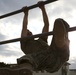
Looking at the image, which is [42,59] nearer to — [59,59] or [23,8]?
[59,59]

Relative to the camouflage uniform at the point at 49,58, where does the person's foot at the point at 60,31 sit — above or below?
above

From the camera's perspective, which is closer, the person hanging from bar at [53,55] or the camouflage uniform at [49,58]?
the person hanging from bar at [53,55]

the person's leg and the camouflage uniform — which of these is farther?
the camouflage uniform

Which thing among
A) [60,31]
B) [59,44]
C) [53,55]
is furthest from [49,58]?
[60,31]

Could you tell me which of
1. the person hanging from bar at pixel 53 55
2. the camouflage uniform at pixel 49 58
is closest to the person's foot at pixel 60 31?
the person hanging from bar at pixel 53 55

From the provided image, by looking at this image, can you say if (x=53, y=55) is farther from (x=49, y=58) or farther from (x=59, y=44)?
(x=59, y=44)

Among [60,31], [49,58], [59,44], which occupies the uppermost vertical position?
[60,31]

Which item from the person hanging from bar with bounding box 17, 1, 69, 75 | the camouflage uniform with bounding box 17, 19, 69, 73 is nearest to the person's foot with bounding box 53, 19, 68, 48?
the person hanging from bar with bounding box 17, 1, 69, 75

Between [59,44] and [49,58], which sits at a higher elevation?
[59,44]

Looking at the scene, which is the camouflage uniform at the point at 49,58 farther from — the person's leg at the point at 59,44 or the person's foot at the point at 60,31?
the person's foot at the point at 60,31

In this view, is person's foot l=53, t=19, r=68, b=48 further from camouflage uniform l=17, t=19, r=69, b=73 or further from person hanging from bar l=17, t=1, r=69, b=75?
camouflage uniform l=17, t=19, r=69, b=73

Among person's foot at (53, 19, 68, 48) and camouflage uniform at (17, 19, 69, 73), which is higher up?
person's foot at (53, 19, 68, 48)

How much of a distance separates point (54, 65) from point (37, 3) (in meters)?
1.14

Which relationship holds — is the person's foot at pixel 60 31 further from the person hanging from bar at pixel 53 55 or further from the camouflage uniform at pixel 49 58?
the camouflage uniform at pixel 49 58
